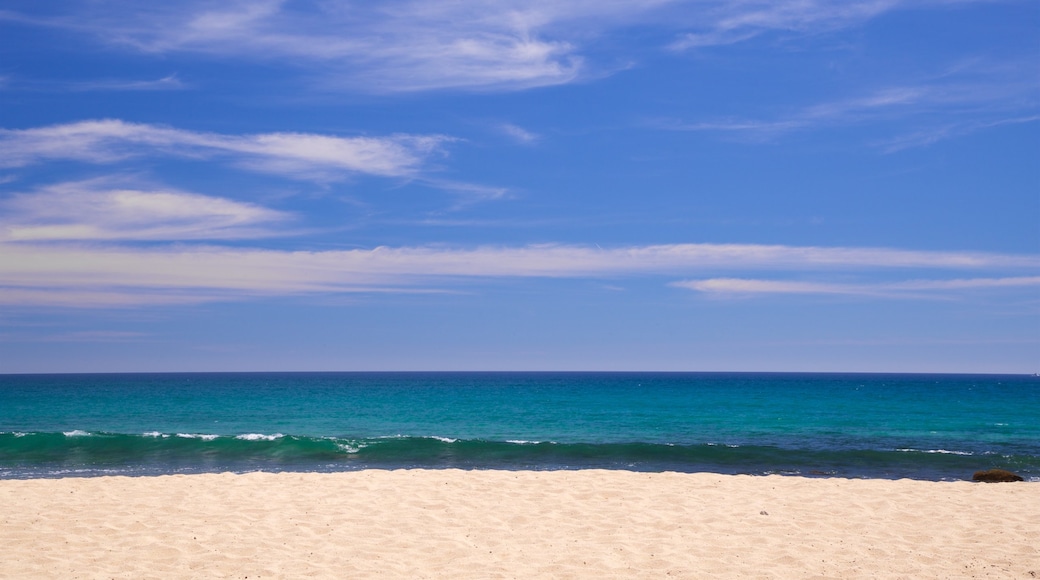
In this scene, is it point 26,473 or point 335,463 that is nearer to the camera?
point 26,473

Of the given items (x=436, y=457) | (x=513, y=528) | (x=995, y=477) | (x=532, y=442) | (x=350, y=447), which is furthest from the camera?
(x=532, y=442)

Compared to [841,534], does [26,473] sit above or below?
below

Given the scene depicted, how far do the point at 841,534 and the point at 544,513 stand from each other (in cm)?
423

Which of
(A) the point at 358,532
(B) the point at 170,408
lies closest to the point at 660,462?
(A) the point at 358,532

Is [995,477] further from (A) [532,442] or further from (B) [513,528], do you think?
(A) [532,442]

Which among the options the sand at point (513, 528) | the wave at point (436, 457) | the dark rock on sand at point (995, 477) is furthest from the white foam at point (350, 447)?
the dark rock on sand at point (995, 477)

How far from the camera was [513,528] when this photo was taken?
33.2 feet

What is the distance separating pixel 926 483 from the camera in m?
14.2

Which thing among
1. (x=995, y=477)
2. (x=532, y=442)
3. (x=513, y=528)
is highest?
(x=513, y=528)

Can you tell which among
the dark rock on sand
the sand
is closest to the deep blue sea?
the dark rock on sand

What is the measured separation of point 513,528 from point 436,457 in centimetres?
1101

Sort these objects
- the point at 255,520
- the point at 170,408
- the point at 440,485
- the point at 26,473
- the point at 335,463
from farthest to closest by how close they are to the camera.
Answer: the point at 170,408 < the point at 335,463 < the point at 26,473 < the point at 440,485 < the point at 255,520

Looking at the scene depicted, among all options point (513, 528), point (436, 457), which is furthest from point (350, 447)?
point (513, 528)

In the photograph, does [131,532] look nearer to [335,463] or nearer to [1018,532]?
[335,463]
